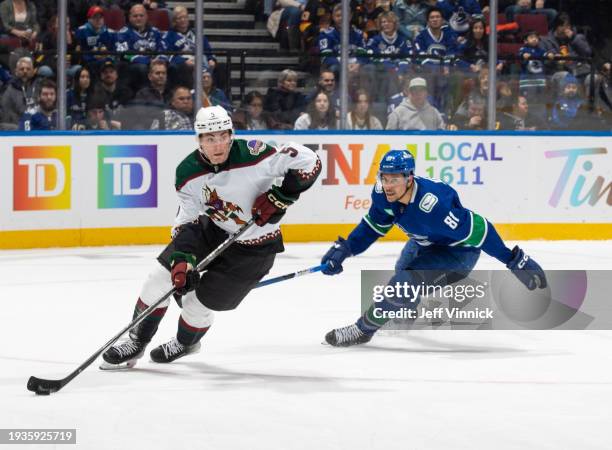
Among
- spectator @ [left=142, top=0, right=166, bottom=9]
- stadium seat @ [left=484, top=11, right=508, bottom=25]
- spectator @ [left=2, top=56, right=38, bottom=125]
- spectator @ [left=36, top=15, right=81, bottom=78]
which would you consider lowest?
spectator @ [left=2, top=56, right=38, bottom=125]

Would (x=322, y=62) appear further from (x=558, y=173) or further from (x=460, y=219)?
(x=460, y=219)

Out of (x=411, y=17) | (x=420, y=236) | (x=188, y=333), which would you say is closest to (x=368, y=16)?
(x=411, y=17)

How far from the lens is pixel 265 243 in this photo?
4.96m

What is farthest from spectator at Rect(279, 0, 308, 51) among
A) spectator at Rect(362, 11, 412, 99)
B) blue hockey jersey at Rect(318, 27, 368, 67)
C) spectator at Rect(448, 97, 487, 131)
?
spectator at Rect(448, 97, 487, 131)

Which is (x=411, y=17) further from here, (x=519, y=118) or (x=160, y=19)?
(x=160, y=19)

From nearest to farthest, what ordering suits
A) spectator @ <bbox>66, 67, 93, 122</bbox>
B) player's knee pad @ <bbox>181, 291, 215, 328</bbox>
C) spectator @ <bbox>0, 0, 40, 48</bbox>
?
1. player's knee pad @ <bbox>181, 291, 215, 328</bbox>
2. spectator @ <bbox>0, 0, 40, 48</bbox>
3. spectator @ <bbox>66, 67, 93, 122</bbox>

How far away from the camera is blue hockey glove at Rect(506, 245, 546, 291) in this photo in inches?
202

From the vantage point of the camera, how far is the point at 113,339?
4.57 m

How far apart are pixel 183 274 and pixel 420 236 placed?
4.15 ft

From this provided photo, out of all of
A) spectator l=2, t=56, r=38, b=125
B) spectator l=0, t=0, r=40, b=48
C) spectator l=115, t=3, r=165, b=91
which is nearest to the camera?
spectator l=0, t=0, r=40, b=48

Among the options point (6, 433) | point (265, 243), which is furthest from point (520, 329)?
point (6, 433)

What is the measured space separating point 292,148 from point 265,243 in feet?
1.37

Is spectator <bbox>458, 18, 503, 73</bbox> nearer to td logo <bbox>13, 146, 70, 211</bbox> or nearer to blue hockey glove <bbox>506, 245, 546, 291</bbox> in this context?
td logo <bbox>13, 146, 70, 211</bbox>

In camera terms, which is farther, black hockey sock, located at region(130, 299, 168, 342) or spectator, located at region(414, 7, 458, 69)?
spectator, located at region(414, 7, 458, 69)
